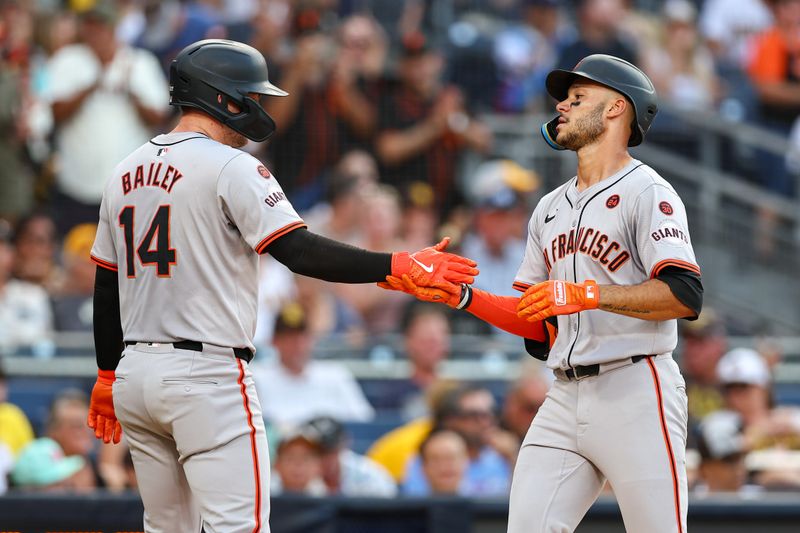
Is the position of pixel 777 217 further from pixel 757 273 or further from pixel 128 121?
pixel 128 121

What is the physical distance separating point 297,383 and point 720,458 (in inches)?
96.9

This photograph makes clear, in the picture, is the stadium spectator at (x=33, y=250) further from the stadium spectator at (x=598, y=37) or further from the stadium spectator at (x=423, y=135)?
the stadium spectator at (x=598, y=37)

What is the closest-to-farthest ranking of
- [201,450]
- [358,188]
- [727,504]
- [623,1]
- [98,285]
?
1. [201,450]
2. [98,285]
3. [727,504]
4. [358,188]
5. [623,1]

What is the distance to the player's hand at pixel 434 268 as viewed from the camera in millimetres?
3818

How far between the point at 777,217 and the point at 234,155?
6448 mm

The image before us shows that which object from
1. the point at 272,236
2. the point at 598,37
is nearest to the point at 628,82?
the point at 272,236

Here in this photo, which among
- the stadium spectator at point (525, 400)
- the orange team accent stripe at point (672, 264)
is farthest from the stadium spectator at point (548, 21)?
the orange team accent stripe at point (672, 264)

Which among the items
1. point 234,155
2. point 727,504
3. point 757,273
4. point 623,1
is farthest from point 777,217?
point 234,155

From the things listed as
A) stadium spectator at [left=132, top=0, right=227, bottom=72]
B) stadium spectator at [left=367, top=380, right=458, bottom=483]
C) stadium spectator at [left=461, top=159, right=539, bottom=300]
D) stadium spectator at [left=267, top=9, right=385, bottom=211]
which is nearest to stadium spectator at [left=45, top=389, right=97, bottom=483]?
stadium spectator at [left=367, top=380, right=458, bottom=483]

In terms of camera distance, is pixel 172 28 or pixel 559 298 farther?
pixel 172 28

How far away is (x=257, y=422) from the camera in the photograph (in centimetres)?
375

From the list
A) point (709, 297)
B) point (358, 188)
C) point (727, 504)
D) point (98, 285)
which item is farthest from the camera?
point (709, 297)

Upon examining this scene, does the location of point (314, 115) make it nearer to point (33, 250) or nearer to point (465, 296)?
point (33, 250)

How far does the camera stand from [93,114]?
8.39m
